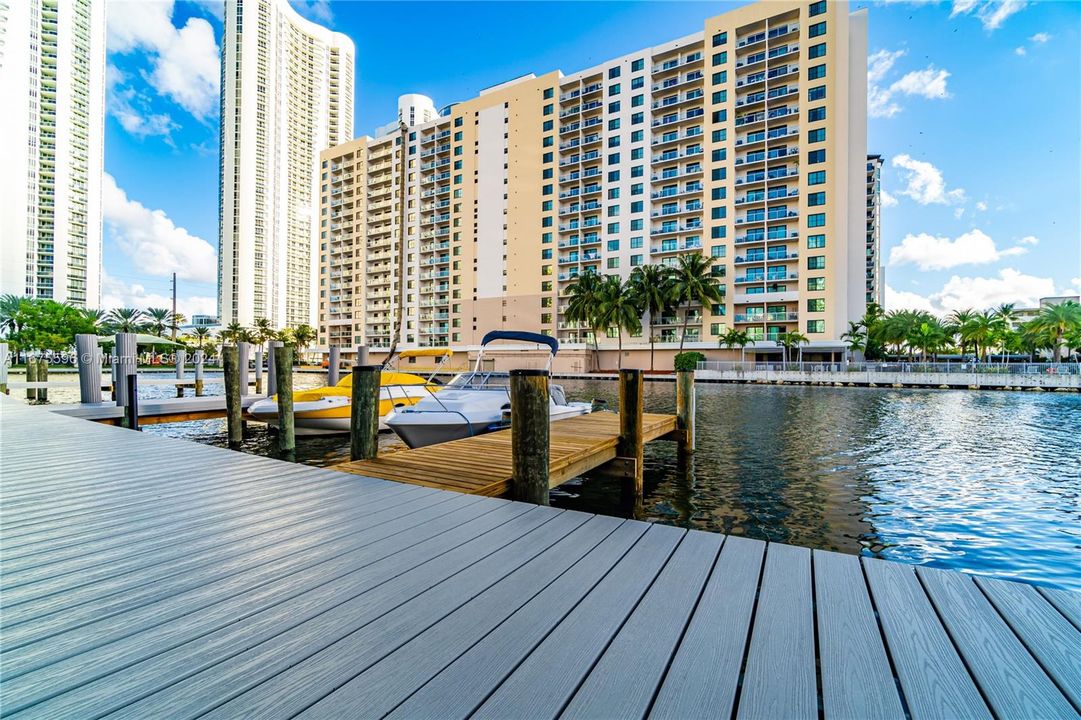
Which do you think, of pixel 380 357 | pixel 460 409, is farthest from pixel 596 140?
pixel 460 409

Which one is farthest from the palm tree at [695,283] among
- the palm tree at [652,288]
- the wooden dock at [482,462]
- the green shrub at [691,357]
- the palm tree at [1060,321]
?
the wooden dock at [482,462]

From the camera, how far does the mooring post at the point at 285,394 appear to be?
31.6ft

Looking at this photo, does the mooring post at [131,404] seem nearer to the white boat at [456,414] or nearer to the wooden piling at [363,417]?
the white boat at [456,414]

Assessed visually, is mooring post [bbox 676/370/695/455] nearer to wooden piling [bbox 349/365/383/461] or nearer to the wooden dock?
the wooden dock

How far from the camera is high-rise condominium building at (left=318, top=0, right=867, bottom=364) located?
44.3 meters

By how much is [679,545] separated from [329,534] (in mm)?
2208

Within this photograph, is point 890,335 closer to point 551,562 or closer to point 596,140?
point 596,140

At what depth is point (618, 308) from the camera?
164ft

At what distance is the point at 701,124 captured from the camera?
50125 mm

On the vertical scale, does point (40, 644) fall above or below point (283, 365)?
below

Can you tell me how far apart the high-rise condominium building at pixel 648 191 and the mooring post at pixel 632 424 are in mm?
29774

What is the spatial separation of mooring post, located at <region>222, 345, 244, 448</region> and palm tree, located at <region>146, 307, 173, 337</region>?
233ft

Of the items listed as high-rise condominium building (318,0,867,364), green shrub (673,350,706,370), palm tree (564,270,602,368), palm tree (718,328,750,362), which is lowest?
green shrub (673,350,706,370)

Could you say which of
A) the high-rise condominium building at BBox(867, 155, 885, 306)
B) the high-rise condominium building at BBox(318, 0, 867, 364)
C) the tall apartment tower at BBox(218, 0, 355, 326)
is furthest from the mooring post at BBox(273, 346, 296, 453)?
the tall apartment tower at BBox(218, 0, 355, 326)
